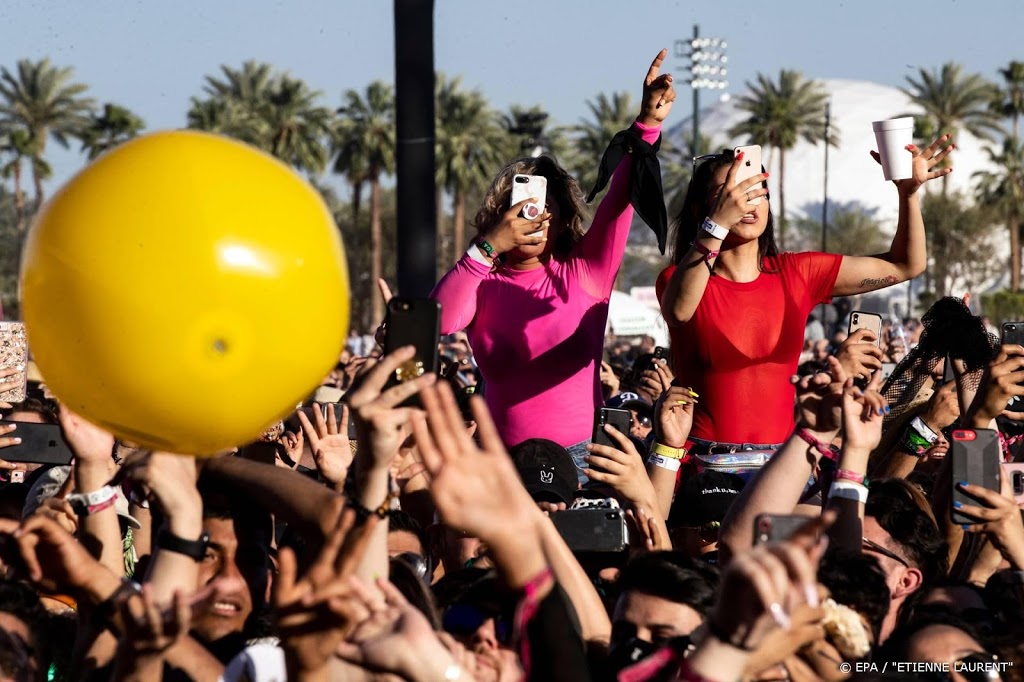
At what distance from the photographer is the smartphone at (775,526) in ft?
9.07

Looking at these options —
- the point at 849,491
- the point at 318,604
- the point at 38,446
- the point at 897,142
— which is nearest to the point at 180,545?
the point at 318,604

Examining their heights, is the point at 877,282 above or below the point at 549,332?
above

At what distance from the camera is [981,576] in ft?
13.5

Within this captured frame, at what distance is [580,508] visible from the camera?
3.81 meters

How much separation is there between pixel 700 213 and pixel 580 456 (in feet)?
3.19

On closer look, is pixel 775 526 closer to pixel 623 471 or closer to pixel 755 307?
pixel 623 471

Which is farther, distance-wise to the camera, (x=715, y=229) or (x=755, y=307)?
(x=755, y=307)

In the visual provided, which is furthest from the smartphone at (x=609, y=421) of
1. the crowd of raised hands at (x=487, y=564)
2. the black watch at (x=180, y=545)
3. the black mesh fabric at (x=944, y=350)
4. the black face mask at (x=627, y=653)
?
the black watch at (x=180, y=545)

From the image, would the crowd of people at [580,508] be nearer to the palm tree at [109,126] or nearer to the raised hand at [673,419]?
the raised hand at [673,419]

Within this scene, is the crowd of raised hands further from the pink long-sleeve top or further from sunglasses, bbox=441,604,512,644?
the pink long-sleeve top

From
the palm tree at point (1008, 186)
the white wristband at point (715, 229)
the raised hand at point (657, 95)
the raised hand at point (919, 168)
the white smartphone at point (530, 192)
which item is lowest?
the palm tree at point (1008, 186)

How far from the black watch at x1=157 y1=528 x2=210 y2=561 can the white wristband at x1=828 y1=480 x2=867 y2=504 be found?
1.56 metres

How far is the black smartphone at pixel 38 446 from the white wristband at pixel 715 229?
2228 mm

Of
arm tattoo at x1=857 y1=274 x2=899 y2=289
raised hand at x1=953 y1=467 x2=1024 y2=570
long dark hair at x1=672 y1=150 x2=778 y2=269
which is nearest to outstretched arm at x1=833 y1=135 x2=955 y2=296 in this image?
arm tattoo at x1=857 y1=274 x2=899 y2=289
